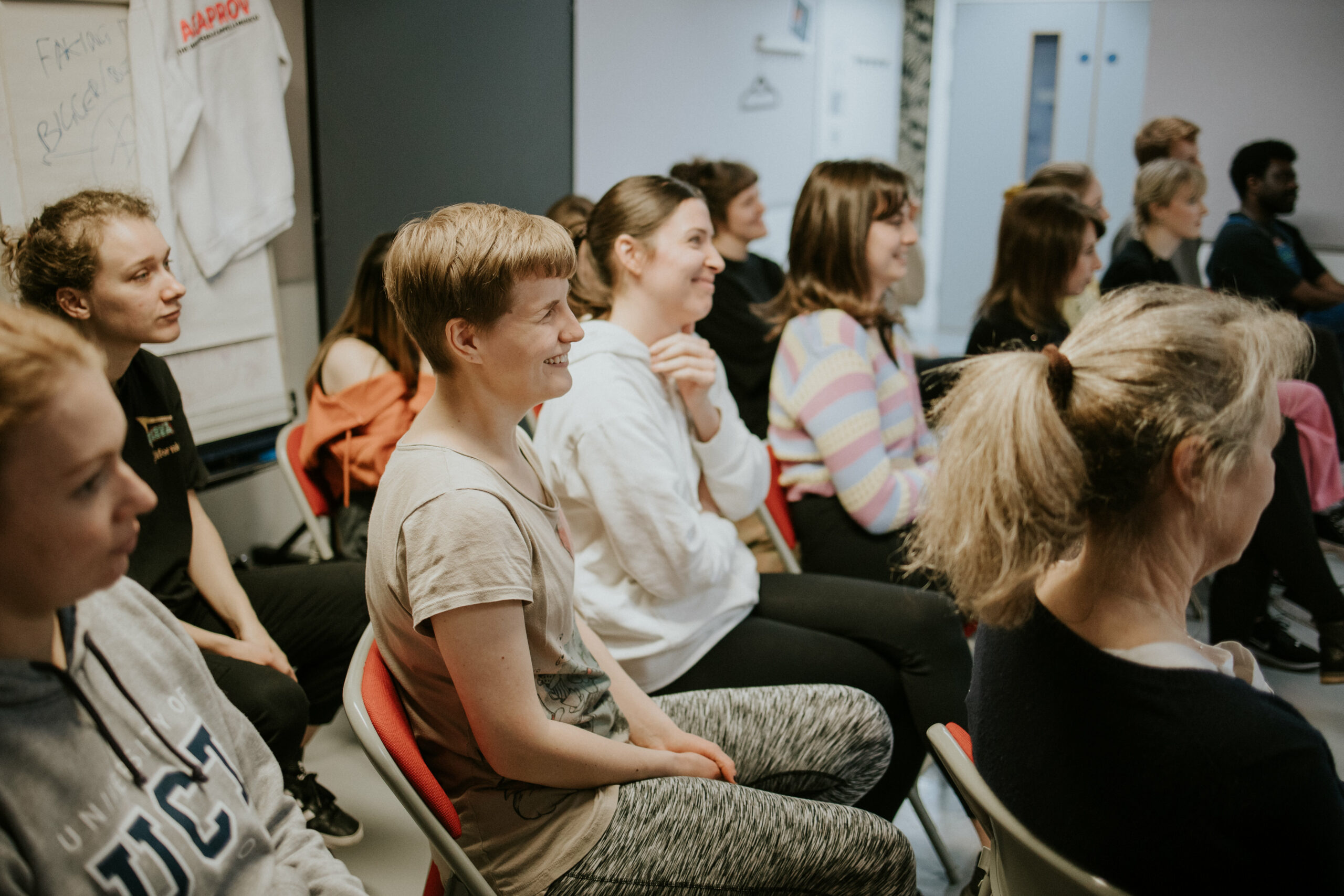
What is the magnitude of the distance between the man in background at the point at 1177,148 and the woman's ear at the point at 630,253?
119 inches

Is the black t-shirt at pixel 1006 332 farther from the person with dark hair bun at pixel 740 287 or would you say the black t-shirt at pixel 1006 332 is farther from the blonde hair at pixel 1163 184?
the blonde hair at pixel 1163 184

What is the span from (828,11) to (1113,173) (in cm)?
248

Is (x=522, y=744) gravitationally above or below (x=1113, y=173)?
below

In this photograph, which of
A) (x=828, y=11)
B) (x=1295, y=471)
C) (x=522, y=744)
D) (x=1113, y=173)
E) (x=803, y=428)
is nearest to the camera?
(x=522, y=744)

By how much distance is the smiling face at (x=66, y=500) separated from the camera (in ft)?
2.15

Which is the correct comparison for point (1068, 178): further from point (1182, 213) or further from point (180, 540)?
point (180, 540)

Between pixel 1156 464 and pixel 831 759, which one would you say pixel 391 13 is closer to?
pixel 831 759

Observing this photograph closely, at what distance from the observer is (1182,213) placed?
137 inches

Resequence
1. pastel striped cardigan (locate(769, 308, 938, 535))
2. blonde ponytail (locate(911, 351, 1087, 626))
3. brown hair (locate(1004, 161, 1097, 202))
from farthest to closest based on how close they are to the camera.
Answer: brown hair (locate(1004, 161, 1097, 202)) → pastel striped cardigan (locate(769, 308, 938, 535)) → blonde ponytail (locate(911, 351, 1087, 626))

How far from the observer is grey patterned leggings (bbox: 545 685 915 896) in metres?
1.12

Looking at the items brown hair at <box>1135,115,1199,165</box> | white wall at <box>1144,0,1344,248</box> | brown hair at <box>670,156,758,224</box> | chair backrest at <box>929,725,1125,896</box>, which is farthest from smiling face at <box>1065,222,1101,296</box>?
white wall at <box>1144,0,1344,248</box>

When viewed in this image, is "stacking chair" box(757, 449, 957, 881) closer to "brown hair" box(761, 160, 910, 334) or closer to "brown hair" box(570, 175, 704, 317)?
"brown hair" box(761, 160, 910, 334)

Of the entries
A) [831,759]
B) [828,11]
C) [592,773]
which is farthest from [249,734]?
[828,11]

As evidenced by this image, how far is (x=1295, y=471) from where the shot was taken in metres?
2.58
